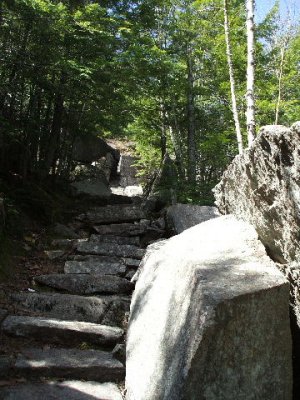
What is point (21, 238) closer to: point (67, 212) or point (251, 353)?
point (67, 212)

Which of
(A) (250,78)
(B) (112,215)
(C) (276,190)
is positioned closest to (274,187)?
(C) (276,190)

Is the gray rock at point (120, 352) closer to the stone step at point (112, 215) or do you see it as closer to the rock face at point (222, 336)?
the rock face at point (222, 336)

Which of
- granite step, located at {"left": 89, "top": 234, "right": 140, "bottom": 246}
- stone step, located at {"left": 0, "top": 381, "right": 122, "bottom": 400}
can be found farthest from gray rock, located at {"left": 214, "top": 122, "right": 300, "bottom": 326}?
granite step, located at {"left": 89, "top": 234, "right": 140, "bottom": 246}

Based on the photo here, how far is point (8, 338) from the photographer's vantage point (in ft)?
15.0

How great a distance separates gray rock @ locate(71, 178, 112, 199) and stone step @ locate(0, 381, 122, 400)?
9.03 metres

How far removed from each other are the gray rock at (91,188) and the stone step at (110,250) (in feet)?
15.0

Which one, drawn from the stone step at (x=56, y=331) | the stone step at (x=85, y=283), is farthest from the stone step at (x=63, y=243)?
the stone step at (x=56, y=331)

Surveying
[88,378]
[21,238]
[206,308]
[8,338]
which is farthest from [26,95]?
[206,308]

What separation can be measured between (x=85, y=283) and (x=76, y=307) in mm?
934

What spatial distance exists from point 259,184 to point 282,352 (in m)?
1.42

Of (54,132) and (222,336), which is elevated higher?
(54,132)

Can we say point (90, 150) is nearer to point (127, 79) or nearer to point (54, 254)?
point (127, 79)

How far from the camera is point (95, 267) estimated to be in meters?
7.20

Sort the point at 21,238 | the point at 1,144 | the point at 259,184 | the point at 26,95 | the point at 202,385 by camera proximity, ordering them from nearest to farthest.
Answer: the point at 202,385 → the point at 259,184 → the point at 21,238 → the point at 1,144 → the point at 26,95
